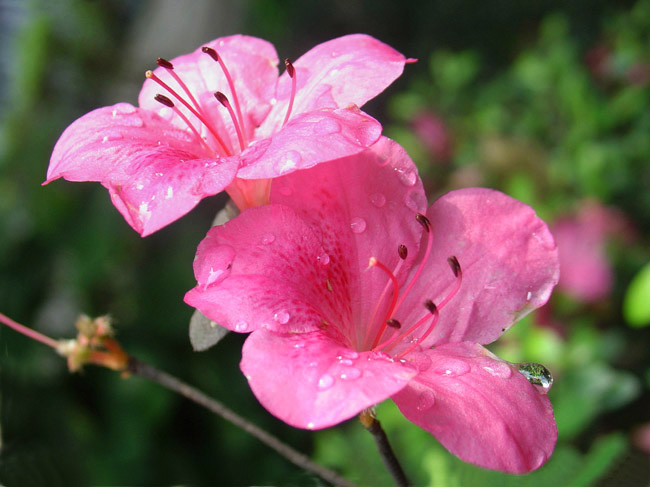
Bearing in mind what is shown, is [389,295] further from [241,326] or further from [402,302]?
[241,326]

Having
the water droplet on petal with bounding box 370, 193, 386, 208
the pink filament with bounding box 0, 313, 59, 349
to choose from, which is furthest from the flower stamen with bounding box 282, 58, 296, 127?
the pink filament with bounding box 0, 313, 59, 349

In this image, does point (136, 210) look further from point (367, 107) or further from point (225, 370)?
point (367, 107)

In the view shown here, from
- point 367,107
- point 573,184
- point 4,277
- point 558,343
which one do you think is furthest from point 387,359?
point 367,107

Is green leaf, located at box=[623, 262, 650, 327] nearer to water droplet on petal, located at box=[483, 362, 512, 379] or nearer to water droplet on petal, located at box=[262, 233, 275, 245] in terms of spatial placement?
water droplet on petal, located at box=[483, 362, 512, 379]

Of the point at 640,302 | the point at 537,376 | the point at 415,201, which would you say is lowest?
the point at 640,302

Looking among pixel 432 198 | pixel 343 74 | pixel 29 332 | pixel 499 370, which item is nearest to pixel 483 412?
pixel 499 370

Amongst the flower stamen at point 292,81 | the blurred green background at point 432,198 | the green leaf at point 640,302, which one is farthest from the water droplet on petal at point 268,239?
the green leaf at point 640,302
